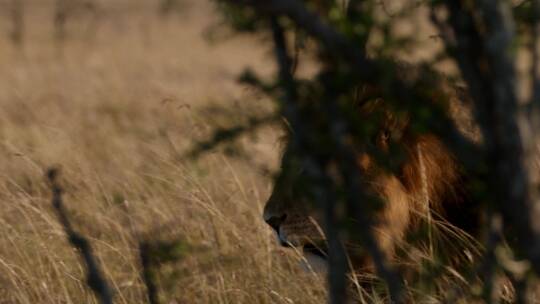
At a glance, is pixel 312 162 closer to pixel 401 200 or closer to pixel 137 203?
pixel 401 200

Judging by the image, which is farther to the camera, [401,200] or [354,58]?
[401,200]

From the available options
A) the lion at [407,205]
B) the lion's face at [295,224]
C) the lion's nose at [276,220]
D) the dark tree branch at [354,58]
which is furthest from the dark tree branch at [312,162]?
the lion's nose at [276,220]

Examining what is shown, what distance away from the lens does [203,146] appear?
240 centimetres

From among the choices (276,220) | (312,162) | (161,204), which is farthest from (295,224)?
(161,204)

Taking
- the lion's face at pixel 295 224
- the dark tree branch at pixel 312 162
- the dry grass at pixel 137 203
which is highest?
the dark tree branch at pixel 312 162

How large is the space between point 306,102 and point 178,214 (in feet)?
10.6

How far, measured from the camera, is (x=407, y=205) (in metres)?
3.98

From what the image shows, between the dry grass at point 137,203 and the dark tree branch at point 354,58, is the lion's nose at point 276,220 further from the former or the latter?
the dark tree branch at point 354,58

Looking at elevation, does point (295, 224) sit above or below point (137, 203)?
above

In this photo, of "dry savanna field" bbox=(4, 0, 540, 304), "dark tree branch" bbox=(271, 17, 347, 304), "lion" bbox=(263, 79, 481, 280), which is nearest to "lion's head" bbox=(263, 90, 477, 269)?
"lion" bbox=(263, 79, 481, 280)

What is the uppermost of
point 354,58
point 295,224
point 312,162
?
point 354,58

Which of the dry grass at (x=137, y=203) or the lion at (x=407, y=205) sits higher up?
the lion at (x=407, y=205)

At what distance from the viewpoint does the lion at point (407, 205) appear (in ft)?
12.7

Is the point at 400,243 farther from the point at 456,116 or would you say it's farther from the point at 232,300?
the point at 232,300
